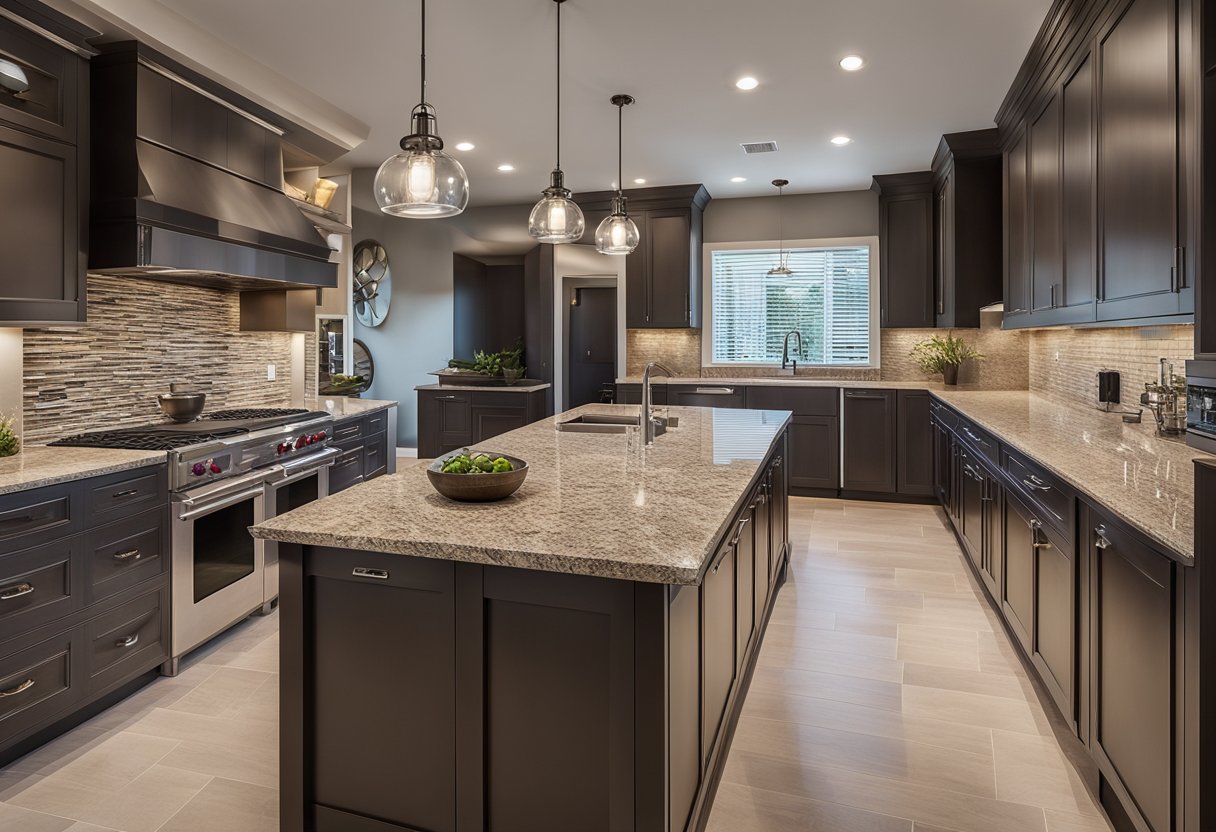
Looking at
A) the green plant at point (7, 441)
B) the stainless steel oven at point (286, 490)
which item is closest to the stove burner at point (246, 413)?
the stainless steel oven at point (286, 490)

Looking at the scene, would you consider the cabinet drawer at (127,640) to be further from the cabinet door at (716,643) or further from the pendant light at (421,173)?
the cabinet door at (716,643)

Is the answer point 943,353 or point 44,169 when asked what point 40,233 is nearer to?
point 44,169

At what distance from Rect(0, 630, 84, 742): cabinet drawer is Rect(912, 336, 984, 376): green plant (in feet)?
19.9

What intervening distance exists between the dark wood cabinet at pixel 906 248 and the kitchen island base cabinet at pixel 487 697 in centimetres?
513

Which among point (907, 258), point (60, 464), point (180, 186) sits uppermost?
point (907, 258)

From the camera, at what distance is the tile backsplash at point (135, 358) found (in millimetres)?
3000

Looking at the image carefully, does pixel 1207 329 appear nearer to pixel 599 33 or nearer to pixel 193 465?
pixel 599 33

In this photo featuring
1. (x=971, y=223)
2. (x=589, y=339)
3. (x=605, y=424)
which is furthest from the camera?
(x=589, y=339)

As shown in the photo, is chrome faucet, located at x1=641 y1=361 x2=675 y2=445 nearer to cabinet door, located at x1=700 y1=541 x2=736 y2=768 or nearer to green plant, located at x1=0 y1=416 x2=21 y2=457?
cabinet door, located at x1=700 y1=541 x2=736 y2=768

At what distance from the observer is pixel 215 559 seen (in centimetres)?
310

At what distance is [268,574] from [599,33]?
10.1 ft

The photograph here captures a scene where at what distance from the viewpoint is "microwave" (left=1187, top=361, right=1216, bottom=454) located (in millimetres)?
1359

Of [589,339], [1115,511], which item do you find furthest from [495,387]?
[1115,511]

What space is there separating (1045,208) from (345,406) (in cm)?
419
